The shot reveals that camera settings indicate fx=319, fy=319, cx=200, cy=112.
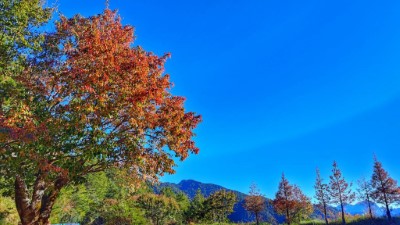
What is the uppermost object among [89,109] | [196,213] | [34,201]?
[196,213]

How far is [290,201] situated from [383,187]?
11.8m

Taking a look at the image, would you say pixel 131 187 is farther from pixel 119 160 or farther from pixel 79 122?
pixel 79 122

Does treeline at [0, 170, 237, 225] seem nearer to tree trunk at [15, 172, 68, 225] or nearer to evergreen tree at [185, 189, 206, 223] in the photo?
tree trunk at [15, 172, 68, 225]

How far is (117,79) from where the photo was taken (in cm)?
819

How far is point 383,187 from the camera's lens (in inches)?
1607

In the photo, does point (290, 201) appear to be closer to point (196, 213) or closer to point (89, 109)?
point (196, 213)

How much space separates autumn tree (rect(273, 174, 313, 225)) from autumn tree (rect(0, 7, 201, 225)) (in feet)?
124

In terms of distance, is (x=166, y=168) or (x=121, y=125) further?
(x=166, y=168)

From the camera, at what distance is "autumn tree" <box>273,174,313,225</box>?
44.6 m

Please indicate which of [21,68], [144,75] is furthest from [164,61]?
[21,68]

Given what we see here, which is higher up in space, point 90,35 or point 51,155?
point 90,35

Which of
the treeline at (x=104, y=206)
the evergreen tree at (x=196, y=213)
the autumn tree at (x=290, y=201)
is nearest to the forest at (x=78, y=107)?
the treeline at (x=104, y=206)

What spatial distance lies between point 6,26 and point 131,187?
629 centimetres

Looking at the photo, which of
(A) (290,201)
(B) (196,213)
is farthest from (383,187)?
(B) (196,213)
